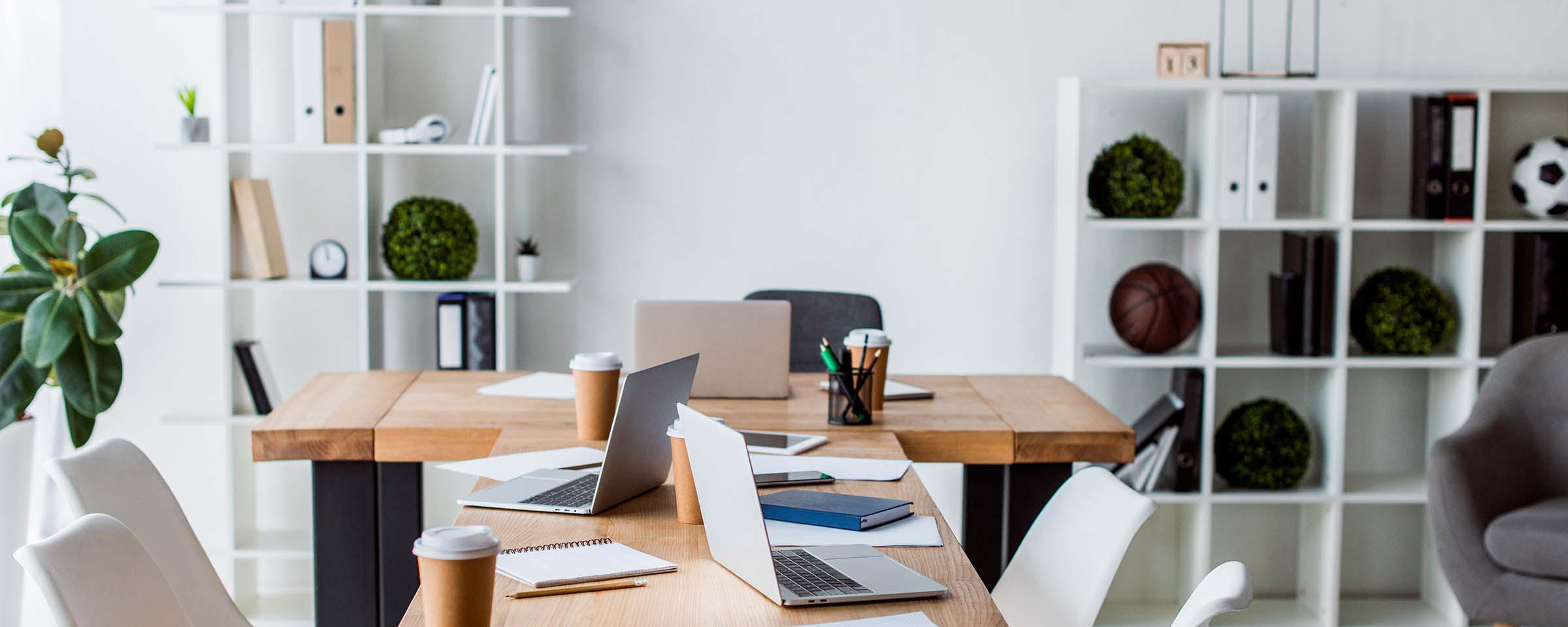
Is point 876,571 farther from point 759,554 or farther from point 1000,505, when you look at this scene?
point 1000,505

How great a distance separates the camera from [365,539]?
7.45ft

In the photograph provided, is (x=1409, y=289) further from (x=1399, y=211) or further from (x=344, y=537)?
(x=344, y=537)

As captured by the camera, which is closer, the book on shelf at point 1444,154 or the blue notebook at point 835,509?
the blue notebook at point 835,509

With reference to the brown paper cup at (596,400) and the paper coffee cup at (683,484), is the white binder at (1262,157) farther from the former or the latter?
the paper coffee cup at (683,484)

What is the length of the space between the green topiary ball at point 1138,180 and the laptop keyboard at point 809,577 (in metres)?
2.29

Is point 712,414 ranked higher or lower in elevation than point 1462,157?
lower

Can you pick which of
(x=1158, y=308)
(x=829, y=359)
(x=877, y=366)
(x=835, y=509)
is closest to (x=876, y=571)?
(x=835, y=509)

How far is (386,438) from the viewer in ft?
7.01

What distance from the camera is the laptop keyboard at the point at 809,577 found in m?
1.31

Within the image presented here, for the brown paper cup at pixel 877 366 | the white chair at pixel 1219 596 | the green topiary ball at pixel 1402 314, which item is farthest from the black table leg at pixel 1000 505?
the green topiary ball at pixel 1402 314

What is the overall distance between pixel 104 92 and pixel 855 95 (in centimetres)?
218

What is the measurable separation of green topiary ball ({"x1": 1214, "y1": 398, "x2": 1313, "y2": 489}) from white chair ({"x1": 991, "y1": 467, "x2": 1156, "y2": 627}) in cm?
195

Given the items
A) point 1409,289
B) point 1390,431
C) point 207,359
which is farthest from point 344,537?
point 1390,431

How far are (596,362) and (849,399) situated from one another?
45 cm
